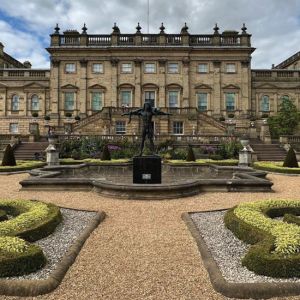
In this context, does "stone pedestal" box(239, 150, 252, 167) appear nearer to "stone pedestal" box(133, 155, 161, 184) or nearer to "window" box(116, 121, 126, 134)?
"stone pedestal" box(133, 155, 161, 184)

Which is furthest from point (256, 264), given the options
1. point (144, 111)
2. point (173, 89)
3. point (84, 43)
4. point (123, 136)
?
point (84, 43)

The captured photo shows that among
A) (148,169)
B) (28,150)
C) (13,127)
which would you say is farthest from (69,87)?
(148,169)

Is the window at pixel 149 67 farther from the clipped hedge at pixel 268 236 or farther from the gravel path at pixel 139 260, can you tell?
the clipped hedge at pixel 268 236

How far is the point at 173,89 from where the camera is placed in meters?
42.2

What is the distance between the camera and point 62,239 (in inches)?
244

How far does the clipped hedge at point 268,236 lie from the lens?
4398 mm

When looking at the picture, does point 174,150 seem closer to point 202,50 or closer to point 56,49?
point 202,50

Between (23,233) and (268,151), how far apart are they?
26599mm

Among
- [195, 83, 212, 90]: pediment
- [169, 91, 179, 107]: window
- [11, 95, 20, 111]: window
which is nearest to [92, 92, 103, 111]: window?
[169, 91, 179, 107]: window

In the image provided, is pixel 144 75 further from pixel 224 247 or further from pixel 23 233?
pixel 224 247

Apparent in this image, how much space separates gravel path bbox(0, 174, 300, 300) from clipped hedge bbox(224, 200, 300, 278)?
33.6 inches

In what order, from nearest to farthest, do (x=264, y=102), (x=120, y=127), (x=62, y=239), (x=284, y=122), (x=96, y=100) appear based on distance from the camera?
(x=62, y=239)
(x=120, y=127)
(x=284, y=122)
(x=96, y=100)
(x=264, y=102)

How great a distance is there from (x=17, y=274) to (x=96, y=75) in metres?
39.9

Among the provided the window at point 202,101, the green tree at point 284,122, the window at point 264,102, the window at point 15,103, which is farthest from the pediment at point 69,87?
the green tree at point 284,122
